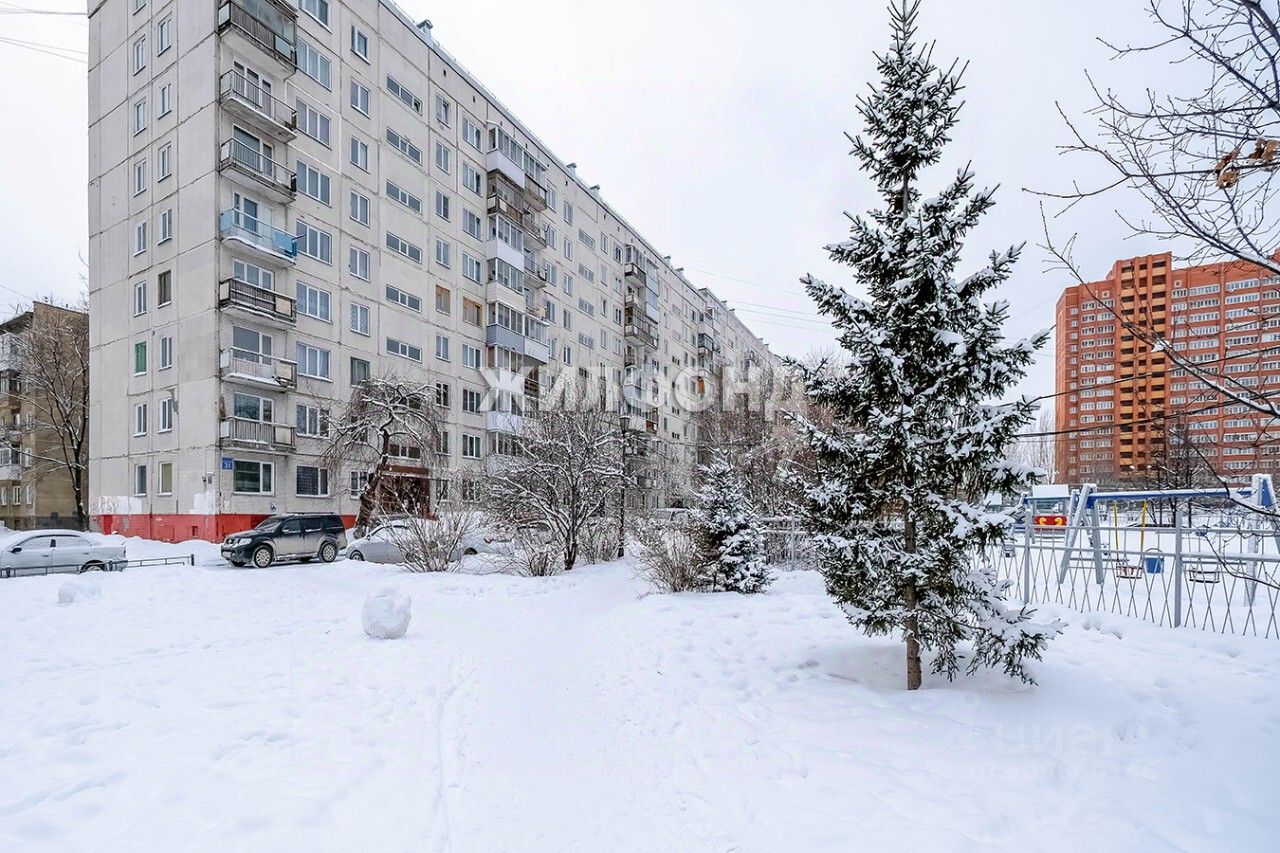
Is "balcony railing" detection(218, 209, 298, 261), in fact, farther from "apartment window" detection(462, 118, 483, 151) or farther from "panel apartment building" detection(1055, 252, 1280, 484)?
"panel apartment building" detection(1055, 252, 1280, 484)

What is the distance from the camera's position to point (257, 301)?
82.1 ft

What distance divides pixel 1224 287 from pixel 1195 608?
26.2 ft

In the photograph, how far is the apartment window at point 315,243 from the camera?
27219 mm

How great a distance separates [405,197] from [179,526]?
17804mm

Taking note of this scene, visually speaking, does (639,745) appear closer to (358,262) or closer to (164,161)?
(358,262)

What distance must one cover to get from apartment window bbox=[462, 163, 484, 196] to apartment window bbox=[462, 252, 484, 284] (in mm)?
3934

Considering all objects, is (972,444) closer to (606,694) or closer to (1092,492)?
(606,694)

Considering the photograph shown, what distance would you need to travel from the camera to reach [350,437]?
25.2 m

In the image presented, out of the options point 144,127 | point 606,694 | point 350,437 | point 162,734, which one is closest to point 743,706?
A: point 606,694

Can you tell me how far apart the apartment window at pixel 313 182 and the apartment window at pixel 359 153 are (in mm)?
1937

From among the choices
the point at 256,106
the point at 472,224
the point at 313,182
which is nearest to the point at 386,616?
the point at 256,106

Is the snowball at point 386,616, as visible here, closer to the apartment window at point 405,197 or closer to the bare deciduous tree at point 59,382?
the apartment window at point 405,197

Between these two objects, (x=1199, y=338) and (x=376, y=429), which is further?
(x=376, y=429)

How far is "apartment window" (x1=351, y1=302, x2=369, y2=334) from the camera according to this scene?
2919 cm
